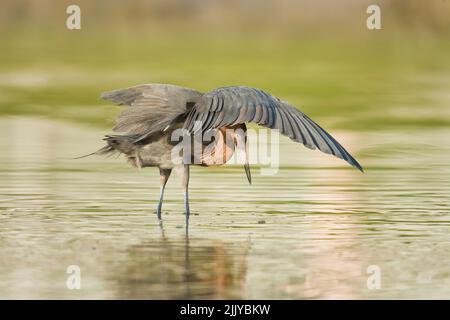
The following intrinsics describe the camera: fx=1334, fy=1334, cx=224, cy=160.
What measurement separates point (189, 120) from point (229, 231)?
1.28 meters

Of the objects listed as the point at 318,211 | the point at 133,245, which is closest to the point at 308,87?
the point at 318,211

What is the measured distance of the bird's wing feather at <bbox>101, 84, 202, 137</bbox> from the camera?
13.6 meters

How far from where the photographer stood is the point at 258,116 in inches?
493

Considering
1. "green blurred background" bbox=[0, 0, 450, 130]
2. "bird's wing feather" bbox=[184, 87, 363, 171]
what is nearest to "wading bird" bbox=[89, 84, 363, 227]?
"bird's wing feather" bbox=[184, 87, 363, 171]

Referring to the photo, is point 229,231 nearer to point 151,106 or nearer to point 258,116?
point 258,116

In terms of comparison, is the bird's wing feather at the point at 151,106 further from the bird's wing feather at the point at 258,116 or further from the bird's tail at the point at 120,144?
the bird's wing feather at the point at 258,116

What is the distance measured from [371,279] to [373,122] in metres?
18.7

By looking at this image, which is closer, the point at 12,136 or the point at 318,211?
the point at 318,211

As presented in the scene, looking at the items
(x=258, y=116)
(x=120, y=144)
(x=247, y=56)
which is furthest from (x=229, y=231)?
(x=247, y=56)

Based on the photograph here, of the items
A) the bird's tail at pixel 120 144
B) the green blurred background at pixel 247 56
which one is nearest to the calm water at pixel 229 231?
the bird's tail at pixel 120 144

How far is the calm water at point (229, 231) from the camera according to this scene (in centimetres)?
987

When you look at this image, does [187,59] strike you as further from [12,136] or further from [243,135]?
[243,135]
